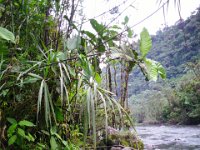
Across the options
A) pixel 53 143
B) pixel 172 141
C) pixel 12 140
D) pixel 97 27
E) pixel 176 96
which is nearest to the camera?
pixel 12 140

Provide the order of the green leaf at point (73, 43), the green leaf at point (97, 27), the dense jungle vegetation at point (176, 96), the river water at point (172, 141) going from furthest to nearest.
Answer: the dense jungle vegetation at point (176, 96) → the river water at point (172, 141) → the green leaf at point (97, 27) → the green leaf at point (73, 43)

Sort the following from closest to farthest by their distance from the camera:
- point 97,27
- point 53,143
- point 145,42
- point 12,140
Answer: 1. point 12,140
2. point 53,143
3. point 97,27
4. point 145,42

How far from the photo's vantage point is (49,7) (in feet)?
5.66

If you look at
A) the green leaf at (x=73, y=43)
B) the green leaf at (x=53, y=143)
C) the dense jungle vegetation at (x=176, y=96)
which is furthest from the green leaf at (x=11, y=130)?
the dense jungle vegetation at (x=176, y=96)

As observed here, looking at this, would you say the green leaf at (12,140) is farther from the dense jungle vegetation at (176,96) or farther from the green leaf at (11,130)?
the dense jungle vegetation at (176,96)

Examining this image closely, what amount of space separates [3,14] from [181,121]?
21.0 m

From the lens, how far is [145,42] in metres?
1.65

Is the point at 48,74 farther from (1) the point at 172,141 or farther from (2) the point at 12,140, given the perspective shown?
(1) the point at 172,141

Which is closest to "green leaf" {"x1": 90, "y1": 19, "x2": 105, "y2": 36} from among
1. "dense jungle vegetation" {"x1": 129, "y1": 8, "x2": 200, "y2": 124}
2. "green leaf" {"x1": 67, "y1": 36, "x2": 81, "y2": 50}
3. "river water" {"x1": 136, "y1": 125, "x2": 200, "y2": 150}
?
"green leaf" {"x1": 67, "y1": 36, "x2": 81, "y2": 50}

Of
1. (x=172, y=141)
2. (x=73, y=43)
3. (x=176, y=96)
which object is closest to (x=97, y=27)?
(x=73, y=43)

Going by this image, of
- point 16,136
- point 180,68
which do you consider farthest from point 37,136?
point 180,68

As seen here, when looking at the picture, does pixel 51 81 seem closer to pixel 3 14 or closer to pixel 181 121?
pixel 3 14

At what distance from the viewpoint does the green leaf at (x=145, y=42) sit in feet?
5.23

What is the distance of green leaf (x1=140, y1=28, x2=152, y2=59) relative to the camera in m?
1.59
